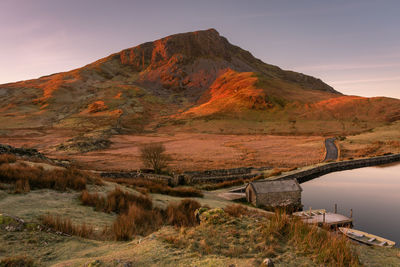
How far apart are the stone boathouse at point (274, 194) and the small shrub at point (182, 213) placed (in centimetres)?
1514

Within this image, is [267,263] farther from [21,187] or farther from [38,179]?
[38,179]

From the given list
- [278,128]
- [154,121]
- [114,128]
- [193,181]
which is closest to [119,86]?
[154,121]

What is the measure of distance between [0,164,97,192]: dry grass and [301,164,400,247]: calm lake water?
25.0m

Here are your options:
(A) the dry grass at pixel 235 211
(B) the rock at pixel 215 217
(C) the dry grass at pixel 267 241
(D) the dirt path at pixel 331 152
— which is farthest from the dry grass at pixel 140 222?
(D) the dirt path at pixel 331 152

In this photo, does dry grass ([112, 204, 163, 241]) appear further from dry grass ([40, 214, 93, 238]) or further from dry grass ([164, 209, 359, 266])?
dry grass ([164, 209, 359, 266])

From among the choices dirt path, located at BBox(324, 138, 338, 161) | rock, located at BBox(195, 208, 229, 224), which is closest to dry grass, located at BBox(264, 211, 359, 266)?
rock, located at BBox(195, 208, 229, 224)

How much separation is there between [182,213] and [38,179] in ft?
24.3

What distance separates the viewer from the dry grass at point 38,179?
446 inches

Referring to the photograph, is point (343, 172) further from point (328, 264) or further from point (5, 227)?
point (5, 227)

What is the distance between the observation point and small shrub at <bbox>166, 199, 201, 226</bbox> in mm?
9227

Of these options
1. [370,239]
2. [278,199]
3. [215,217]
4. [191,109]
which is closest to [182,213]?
[215,217]

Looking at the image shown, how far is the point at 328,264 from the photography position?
4461 mm

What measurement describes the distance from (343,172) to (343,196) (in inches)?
613

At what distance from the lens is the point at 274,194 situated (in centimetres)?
2608
